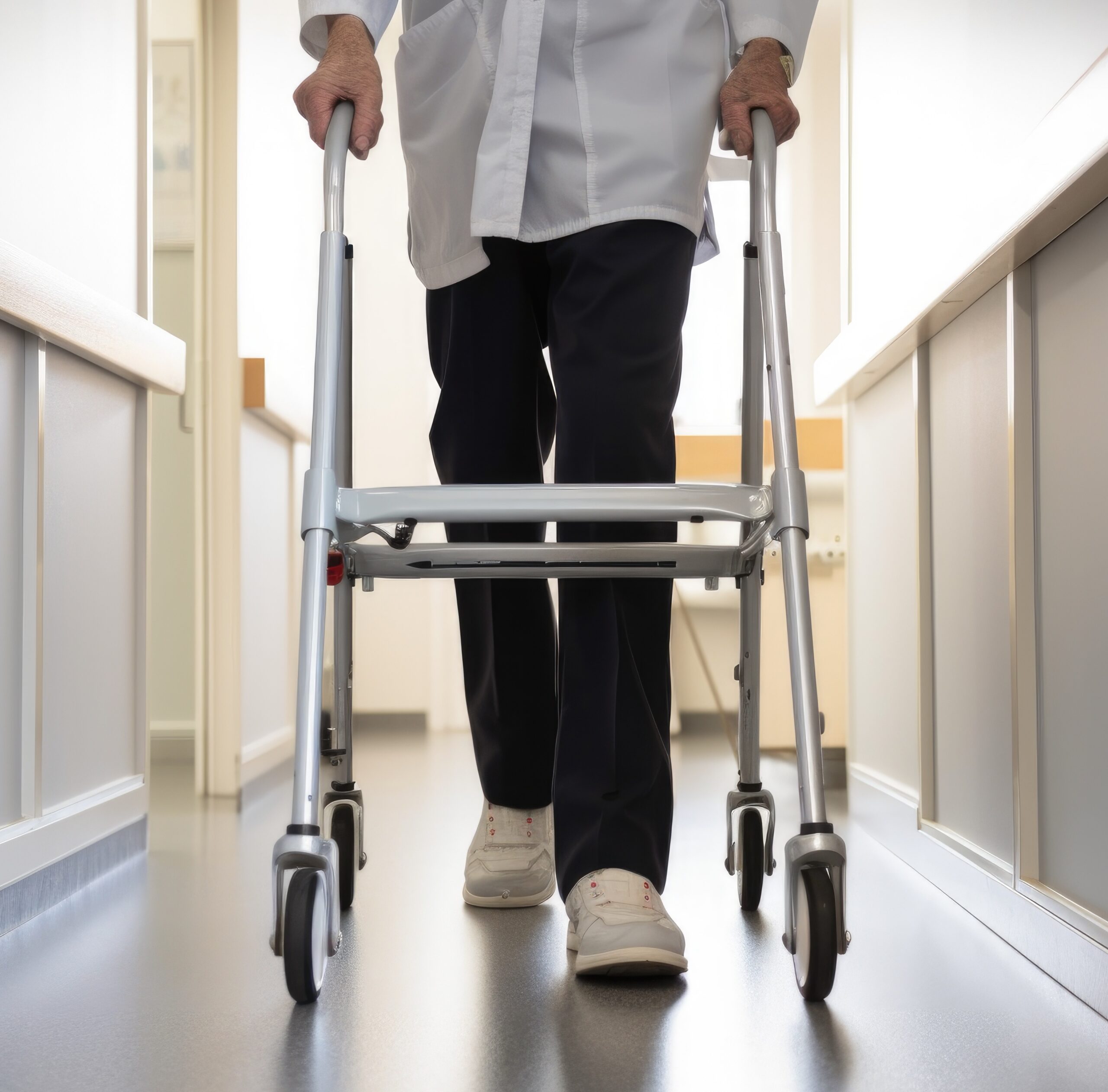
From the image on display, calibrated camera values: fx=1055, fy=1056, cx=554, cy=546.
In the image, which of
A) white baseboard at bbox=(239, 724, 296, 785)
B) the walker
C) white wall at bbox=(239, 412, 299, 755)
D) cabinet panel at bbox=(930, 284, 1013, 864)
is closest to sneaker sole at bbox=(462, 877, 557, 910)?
the walker

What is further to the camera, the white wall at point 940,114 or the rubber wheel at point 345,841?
the rubber wheel at point 345,841

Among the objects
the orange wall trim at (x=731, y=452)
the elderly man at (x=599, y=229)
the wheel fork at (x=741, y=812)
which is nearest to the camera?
the elderly man at (x=599, y=229)

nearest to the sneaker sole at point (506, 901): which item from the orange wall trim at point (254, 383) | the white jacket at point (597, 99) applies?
the white jacket at point (597, 99)

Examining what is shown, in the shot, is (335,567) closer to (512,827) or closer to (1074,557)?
(512,827)

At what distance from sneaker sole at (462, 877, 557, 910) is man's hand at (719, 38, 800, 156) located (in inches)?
30.4

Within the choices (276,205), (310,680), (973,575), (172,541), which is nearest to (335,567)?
(310,680)

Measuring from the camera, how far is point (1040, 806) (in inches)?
39.6

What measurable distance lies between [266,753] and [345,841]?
3.79 feet

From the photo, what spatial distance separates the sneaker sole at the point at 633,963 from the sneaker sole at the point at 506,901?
0.26 meters

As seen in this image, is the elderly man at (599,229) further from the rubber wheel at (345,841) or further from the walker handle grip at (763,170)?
the rubber wheel at (345,841)

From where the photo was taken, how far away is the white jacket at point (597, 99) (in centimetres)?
96

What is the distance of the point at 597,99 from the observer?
974mm

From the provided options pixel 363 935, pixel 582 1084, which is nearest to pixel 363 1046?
pixel 582 1084

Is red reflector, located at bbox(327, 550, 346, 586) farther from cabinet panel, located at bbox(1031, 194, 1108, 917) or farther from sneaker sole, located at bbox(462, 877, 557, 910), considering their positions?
cabinet panel, located at bbox(1031, 194, 1108, 917)
